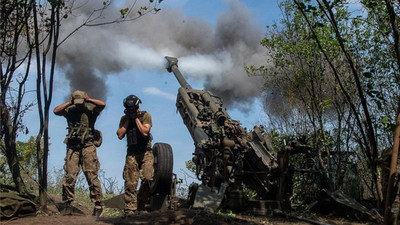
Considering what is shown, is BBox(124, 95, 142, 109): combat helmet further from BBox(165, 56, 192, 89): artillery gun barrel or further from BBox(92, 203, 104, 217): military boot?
BBox(165, 56, 192, 89): artillery gun barrel

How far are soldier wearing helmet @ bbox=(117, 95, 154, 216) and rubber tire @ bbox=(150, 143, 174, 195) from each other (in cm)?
36

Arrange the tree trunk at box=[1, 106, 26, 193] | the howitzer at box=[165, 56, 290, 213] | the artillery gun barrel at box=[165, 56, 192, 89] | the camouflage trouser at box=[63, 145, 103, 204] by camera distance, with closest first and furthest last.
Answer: the camouflage trouser at box=[63, 145, 103, 204]
the tree trunk at box=[1, 106, 26, 193]
the howitzer at box=[165, 56, 290, 213]
the artillery gun barrel at box=[165, 56, 192, 89]

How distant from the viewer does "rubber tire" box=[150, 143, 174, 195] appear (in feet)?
24.5

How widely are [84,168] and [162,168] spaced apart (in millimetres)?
1284

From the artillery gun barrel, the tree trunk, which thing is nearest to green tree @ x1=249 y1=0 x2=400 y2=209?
the artillery gun barrel

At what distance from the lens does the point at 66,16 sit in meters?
7.51

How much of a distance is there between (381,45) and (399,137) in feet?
23.4

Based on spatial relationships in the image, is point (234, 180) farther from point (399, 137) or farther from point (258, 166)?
point (399, 137)

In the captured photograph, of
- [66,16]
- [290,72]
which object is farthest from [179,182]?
[290,72]

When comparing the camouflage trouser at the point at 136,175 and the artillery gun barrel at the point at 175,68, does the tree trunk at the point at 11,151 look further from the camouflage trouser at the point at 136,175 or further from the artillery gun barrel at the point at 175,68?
the artillery gun barrel at the point at 175,68

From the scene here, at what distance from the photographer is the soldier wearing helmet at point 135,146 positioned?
684cm

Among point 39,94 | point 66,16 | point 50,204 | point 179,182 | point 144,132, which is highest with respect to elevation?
point 66,16

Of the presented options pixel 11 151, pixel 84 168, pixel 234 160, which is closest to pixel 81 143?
pixel 84 168

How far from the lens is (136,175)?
6.91 m
